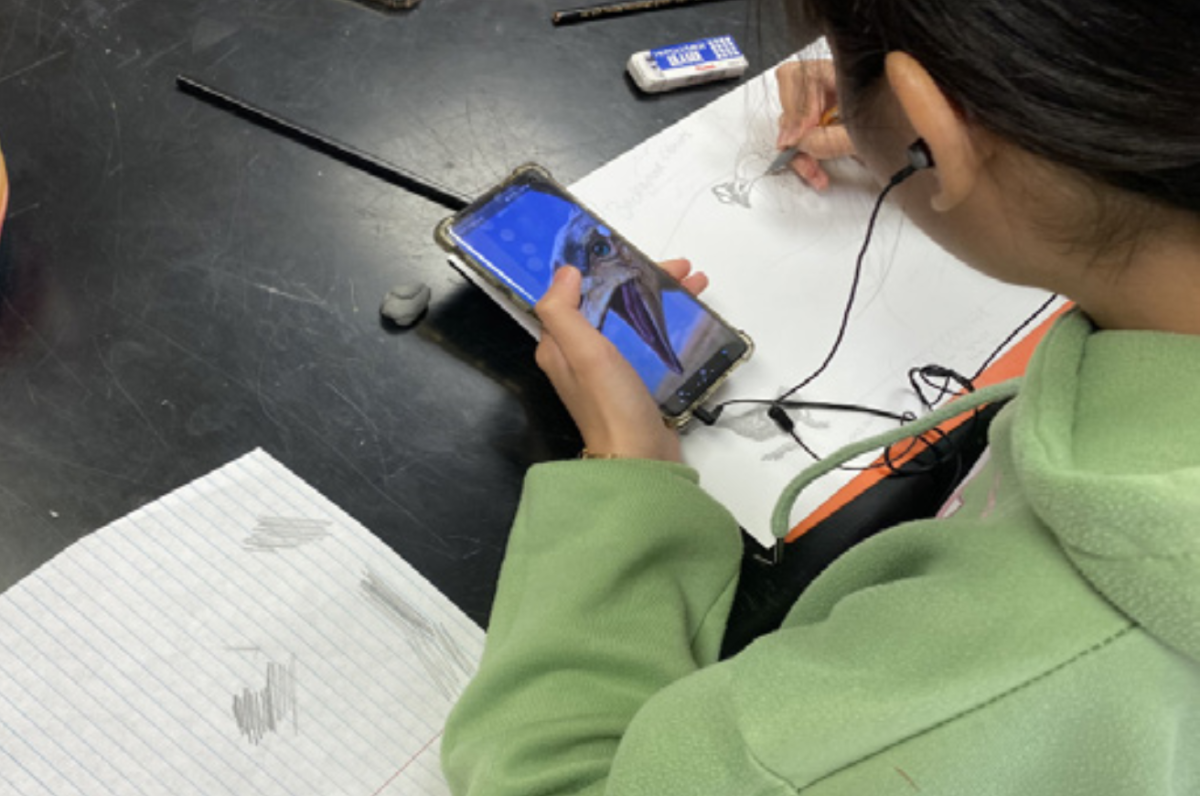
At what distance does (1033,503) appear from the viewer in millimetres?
346

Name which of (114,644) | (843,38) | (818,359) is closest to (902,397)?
(818,359)

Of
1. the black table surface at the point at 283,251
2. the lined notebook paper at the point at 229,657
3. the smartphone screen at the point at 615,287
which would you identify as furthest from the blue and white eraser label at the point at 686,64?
the lined notebook paper at the point at 229,657

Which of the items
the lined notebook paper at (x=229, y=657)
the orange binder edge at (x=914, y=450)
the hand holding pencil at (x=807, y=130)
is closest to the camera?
the lined notebook paper at (x=229, y=657)

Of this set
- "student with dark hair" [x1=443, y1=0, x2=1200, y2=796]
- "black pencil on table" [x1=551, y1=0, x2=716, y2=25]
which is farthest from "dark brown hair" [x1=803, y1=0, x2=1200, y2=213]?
"black pencil on table" [x1=551, y1=0, x2=716, y2=25]

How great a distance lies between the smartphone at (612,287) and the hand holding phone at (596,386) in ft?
0.06

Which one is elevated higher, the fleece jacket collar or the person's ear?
the person's ear

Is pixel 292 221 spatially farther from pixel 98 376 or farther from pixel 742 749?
pixel 742 749

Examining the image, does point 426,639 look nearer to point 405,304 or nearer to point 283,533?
point 283,533

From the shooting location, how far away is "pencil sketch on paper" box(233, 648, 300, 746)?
1.74 ft

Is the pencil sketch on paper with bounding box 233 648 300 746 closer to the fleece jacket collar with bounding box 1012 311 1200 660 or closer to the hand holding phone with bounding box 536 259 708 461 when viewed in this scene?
the hand holding phone with bounding box 536 259 708 461

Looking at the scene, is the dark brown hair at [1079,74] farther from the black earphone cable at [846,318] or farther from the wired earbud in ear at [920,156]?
the black earphone cable at [846,318]

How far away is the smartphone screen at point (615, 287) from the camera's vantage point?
66 cm

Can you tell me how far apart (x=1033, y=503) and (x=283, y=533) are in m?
0.41

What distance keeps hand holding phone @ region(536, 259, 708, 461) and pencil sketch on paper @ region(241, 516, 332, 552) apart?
0.16m
